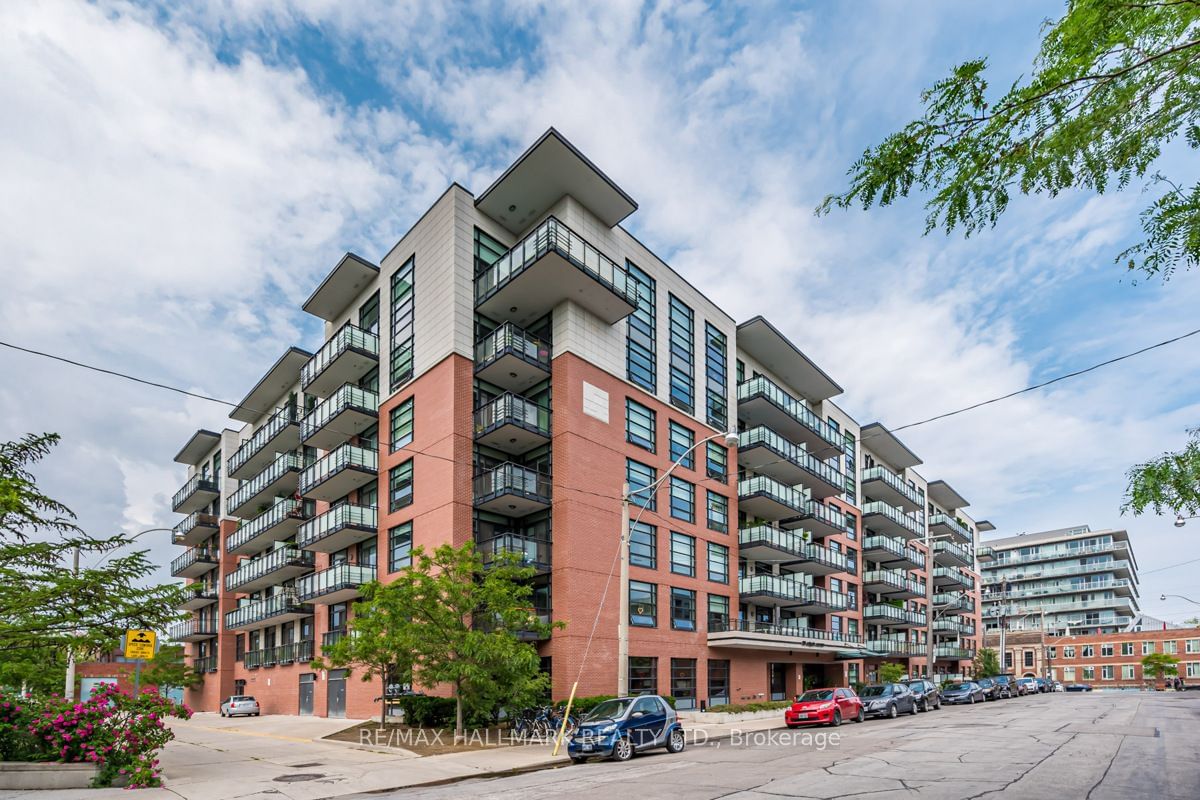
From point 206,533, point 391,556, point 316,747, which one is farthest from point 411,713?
point 206,533

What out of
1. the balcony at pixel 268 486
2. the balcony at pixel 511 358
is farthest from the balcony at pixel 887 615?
the balcony at pixel 268 486

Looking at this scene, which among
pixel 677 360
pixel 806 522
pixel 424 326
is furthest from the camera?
pixel 806 522

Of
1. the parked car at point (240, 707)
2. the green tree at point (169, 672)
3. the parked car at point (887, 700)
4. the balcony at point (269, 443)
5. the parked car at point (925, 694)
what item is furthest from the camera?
the green tree at point (169, 672)

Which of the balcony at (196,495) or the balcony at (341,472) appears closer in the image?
the balcony at (341,472)

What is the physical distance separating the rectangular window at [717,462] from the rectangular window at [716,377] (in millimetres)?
1189

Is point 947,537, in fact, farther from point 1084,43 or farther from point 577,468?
point 1084,43

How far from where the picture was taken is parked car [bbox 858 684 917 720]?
32.1 m

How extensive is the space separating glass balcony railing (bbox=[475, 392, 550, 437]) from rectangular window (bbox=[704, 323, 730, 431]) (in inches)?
452

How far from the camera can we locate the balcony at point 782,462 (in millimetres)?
40812

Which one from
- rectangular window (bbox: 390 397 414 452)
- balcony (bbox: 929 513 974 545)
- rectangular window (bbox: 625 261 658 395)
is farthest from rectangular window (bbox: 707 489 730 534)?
balcony (bbox: 929 513 974 545)

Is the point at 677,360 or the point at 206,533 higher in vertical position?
the point at 677,360

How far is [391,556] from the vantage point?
3284 cm

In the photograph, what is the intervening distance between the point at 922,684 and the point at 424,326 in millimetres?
29433

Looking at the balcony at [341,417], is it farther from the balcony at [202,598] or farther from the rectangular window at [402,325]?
the balcony at [202,598]
